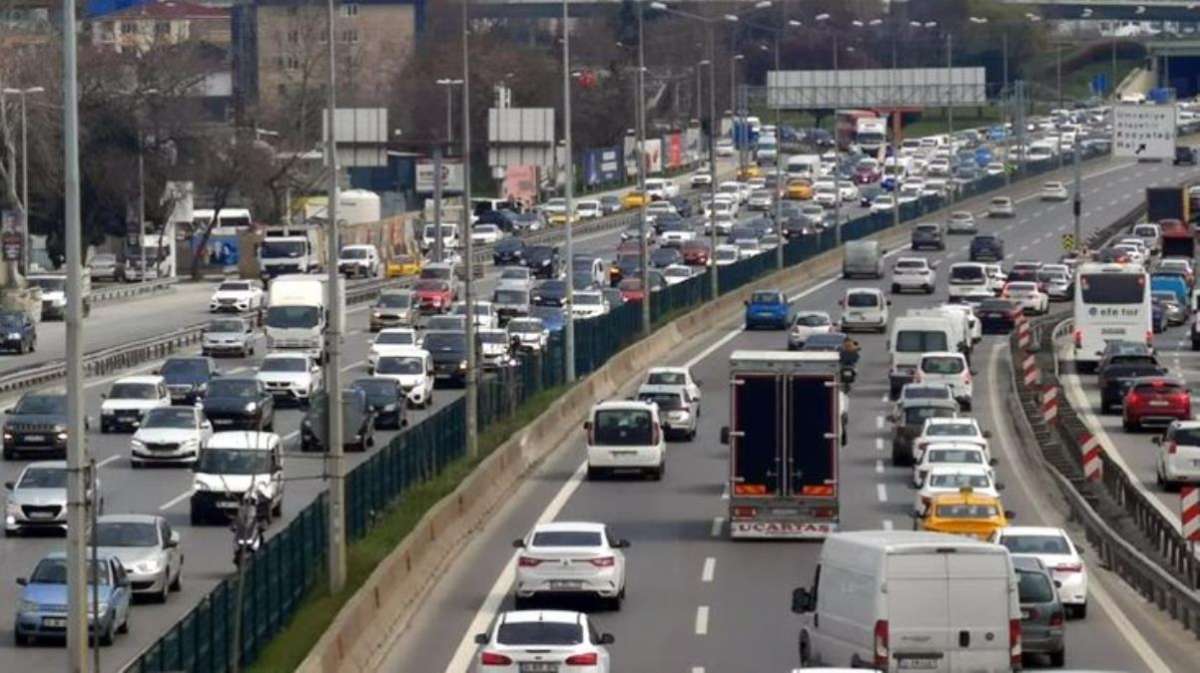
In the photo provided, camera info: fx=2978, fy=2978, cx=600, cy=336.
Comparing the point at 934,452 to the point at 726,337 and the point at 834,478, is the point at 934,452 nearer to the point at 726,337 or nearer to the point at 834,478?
the point at 834,478

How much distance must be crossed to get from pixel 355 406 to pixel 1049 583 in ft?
88.4

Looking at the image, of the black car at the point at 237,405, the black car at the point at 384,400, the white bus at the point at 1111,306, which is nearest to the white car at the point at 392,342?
the black car at the point at 384,400

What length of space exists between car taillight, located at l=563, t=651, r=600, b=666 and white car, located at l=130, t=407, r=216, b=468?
25.7 metres

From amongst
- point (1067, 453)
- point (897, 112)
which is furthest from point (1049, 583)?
point (897, 112)

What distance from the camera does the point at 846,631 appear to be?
2942 centimetres

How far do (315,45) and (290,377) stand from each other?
10388 centimetres

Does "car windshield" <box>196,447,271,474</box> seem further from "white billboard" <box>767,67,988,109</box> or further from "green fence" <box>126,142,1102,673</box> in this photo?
"white billboard" <box>767,67,988,109</box>

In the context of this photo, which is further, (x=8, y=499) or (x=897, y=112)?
(x=897, y=112)

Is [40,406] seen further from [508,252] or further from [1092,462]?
[508,252]

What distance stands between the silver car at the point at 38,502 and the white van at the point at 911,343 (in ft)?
90.7

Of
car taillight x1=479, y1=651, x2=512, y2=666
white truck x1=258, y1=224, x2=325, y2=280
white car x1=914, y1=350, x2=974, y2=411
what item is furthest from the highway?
white truck x1=258, y1=224, x2=325, y2=280

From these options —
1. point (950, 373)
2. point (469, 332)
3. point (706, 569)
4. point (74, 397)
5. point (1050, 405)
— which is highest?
point (74, 397)

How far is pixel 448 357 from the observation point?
237 feet

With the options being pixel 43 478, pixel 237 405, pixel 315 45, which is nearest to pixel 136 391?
pixel 237 405
